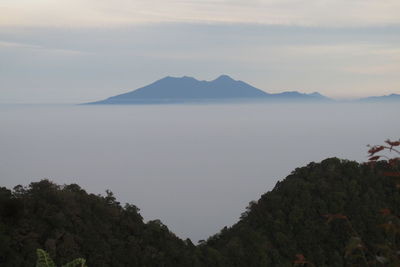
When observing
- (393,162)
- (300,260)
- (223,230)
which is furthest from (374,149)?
(223,230)

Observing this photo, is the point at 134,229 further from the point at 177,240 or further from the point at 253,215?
the point at 253,215

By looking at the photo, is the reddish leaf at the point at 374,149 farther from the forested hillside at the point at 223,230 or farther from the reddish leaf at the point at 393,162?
the forested hillside at the point at 223,230

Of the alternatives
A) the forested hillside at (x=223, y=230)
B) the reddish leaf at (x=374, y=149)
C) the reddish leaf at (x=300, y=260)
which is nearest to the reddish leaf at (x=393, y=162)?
the reddish leaf at (x=374, y=149)

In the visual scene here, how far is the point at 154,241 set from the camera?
2170 cm

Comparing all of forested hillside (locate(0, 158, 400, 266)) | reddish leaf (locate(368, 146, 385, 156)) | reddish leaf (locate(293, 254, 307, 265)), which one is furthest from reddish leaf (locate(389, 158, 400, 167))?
forested hillside (locate(0, 158, 400, 266))

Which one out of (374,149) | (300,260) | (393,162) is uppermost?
(374,149)

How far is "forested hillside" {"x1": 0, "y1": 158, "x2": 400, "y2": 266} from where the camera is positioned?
19.0m

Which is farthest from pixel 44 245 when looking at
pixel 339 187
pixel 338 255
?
pixel 339 187

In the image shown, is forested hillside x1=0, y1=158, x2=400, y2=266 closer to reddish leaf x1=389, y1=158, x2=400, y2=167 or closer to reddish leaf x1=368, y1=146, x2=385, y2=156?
reddish leaf x1=389, y1=158, x2=400, y2=167

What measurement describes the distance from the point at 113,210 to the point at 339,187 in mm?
14428

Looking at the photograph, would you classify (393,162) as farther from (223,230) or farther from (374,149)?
(223,230)

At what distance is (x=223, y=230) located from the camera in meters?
28.2

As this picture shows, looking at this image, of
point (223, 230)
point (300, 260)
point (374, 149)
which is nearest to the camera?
point (374, 149)

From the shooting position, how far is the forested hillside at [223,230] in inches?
749
